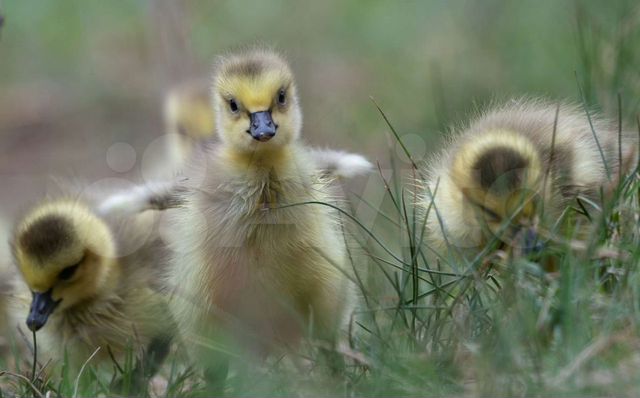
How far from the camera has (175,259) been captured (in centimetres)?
271

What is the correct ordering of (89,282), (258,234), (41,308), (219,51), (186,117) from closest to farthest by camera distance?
(258,234)
(41,308)
(89,282)
(186,117)
(219,51)

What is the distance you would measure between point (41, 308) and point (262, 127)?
32.3 inches

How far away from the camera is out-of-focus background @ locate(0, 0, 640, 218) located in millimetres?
5316

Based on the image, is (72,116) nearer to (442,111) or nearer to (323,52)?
(323,52)

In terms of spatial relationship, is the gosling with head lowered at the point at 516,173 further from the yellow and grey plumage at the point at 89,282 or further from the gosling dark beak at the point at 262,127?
the yellow and grey plumage at the point at 89,282

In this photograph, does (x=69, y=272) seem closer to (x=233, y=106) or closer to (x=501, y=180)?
(x=233, y=106)

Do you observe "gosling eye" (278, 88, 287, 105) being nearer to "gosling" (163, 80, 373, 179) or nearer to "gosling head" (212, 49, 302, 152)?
"gosling head" (212, 49, 302, 152)

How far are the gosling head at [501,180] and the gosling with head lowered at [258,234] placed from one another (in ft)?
1.16

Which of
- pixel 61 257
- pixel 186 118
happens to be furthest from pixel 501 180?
pixel 186 118

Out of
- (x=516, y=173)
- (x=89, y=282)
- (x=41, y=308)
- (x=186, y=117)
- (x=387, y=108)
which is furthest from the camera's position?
(x=387, y=108)

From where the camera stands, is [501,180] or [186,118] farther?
[186,118]

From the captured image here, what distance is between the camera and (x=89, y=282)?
2.95m

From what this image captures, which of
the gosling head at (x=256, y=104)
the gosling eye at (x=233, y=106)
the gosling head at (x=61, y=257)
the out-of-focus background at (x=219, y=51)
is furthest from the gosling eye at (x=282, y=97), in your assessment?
the out-of-focus background at (x=219, y=51)

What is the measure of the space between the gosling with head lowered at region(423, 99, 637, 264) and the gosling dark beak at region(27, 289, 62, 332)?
3.43 feet
